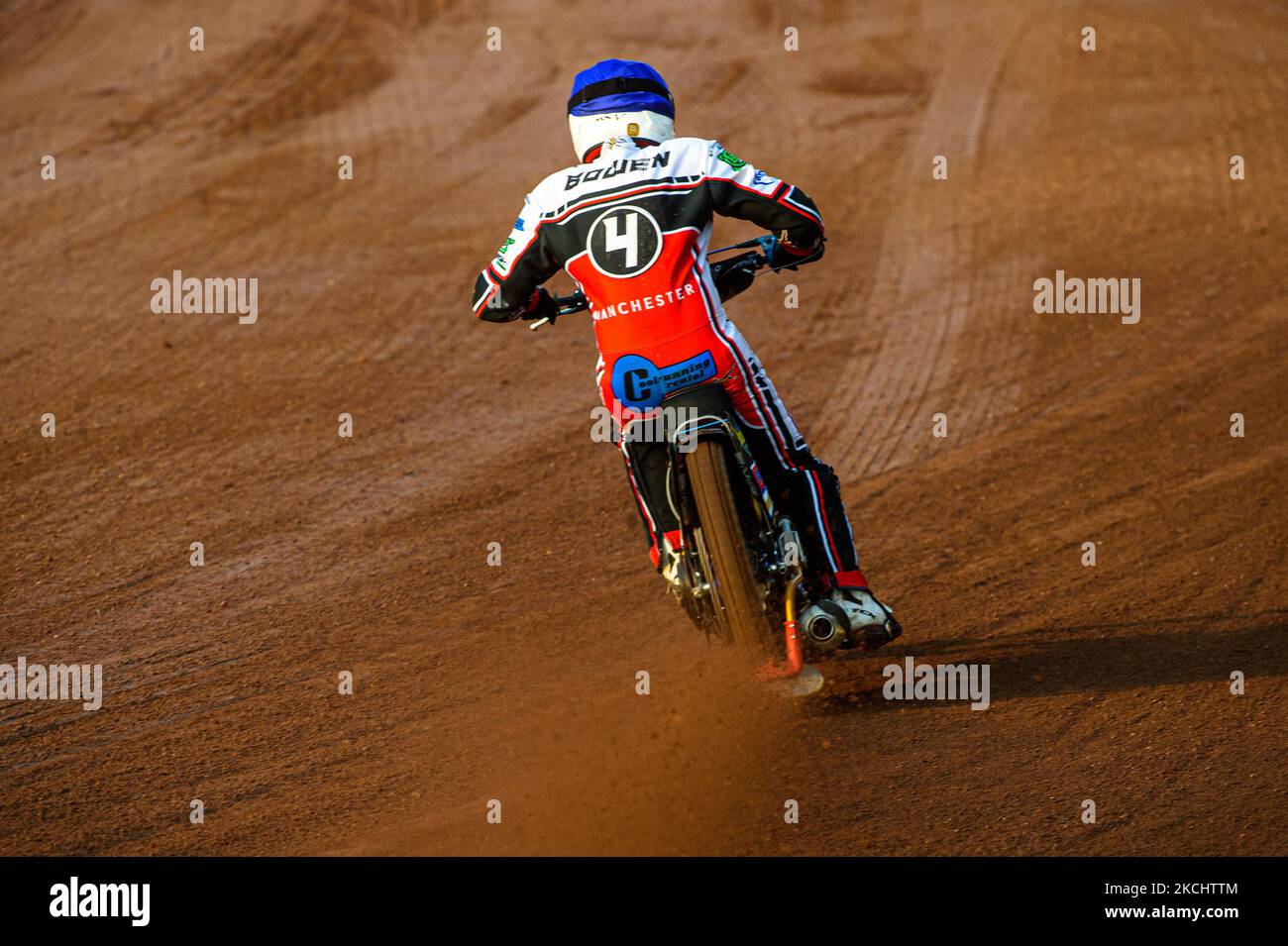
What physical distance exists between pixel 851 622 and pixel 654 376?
4.13ft

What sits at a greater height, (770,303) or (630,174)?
(770,303)

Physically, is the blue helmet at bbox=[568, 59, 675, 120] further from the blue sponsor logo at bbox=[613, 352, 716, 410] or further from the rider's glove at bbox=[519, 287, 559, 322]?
the blue sponsor logo at bbox=[613, 352, 716, 410]

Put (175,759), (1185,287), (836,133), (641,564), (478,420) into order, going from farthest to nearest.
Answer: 1. (836,133)
2. (1185,287)
3. (478,420)
4. (641,564)
5. (175,759)

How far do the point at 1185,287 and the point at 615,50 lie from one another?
26.6 ft

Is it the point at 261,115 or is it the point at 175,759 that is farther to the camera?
the point at 261,115

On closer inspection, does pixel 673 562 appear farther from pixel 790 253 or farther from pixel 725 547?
pixel 790 253

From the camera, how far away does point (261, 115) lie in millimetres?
13516

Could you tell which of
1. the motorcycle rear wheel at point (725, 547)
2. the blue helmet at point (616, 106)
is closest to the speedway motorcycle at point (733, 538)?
the motorcycle rear wheel at point (725, 547)

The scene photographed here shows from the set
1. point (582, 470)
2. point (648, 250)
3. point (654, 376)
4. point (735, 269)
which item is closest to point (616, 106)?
point (648, 250)

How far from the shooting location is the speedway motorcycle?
4906 mm

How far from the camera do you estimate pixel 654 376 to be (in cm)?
496

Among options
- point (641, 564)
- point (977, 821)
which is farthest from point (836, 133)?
point (977, 821)

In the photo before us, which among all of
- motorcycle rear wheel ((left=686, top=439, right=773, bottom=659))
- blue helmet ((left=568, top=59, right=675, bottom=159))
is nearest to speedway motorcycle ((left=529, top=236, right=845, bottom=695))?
motorcycle rear wheel ((left=686, top=439, right=773, bottom=659))

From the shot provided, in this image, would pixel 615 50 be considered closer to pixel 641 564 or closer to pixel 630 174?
Answer: pixel 641 564
